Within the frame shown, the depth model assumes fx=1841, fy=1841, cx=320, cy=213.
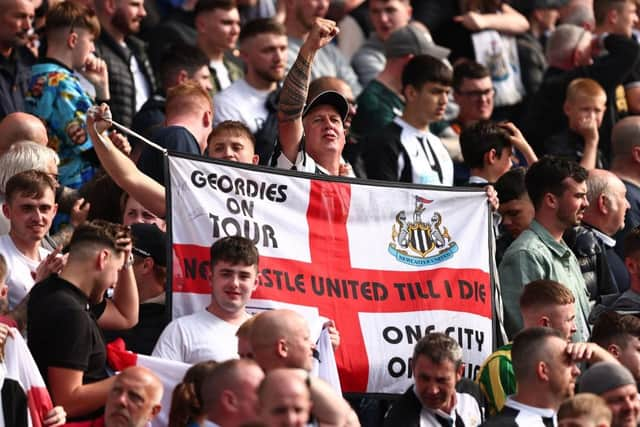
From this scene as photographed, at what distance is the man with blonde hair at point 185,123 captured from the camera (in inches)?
480

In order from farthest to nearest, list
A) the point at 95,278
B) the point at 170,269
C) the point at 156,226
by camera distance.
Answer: the point at 156,226 < the point at 170,269 < the point at 95,278

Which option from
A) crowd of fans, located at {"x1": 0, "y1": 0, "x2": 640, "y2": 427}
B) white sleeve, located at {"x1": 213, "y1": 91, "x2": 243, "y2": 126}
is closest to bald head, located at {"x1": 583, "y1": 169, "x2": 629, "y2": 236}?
crowd of fans, located at {"x1": 0, "y1": 0, "x2": 640, "y2": 427}

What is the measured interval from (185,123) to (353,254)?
1886 mm

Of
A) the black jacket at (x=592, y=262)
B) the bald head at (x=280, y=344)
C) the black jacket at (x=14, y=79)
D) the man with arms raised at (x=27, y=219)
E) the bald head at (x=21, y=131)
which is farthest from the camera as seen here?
the black jacket at (x=14, y=79)

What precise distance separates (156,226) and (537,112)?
5743 mm

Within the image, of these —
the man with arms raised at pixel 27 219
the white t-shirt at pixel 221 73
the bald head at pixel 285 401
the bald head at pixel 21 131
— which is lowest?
the bald head at pixel 285 401

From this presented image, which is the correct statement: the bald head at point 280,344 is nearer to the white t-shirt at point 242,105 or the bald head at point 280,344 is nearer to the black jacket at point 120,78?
the white t-shirt at point 242,105

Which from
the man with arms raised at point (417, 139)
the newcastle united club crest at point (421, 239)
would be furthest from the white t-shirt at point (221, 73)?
the newcastle united club crest at point (421, 239)

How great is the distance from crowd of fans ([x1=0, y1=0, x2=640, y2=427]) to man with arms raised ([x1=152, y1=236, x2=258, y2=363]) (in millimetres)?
12

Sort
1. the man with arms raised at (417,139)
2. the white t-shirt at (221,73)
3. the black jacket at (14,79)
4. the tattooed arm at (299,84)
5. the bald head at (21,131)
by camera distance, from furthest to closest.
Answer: the white t-shirt at (221,73), the man with arms raised at (417,139), the black jacket at (14,79), the bald head at (21,131), the tattooed arm at (299,84)

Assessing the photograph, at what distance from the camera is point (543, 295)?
1112cm

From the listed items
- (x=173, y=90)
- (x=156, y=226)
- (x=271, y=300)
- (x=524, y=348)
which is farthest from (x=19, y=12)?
(x=524, y=348)

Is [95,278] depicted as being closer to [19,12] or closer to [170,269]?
[170,269]

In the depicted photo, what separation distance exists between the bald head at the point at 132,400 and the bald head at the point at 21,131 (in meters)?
3.16
